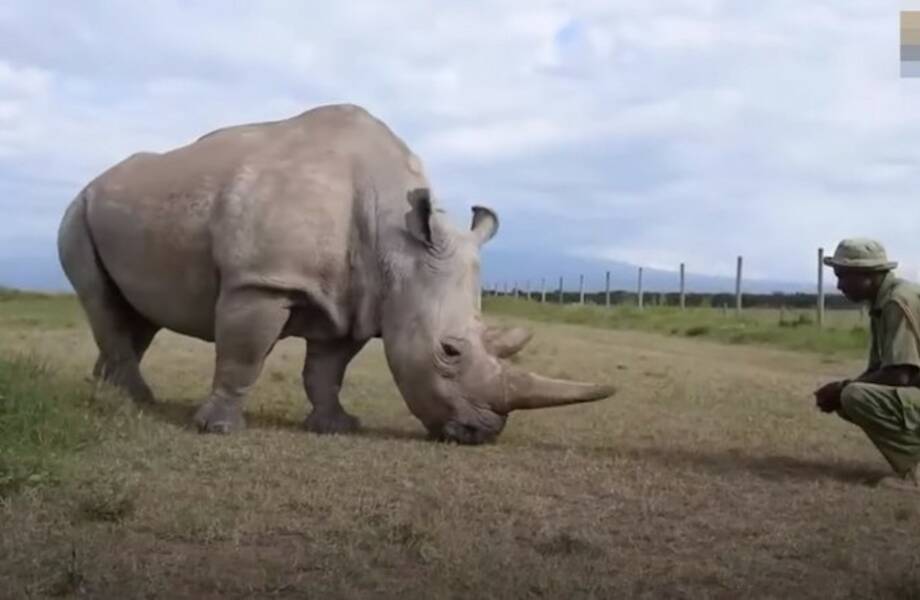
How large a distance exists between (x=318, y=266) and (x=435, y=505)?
2759 mm

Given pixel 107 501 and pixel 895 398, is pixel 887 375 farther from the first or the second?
pixel 107 501

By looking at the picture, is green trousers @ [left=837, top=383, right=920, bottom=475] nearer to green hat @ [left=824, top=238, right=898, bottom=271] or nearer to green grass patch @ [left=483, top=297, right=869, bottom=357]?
green hat @ [left=824, top=238, right=898, bottom=271]

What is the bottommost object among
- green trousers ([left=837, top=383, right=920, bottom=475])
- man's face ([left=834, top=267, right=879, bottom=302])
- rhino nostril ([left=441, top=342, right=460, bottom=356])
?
green trousers ([left=837, top=383, right=920, bottom=475])

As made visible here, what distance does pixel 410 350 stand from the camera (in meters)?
8.74

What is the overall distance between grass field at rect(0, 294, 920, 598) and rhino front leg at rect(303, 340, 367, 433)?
268 mm

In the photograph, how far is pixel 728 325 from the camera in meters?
25.4

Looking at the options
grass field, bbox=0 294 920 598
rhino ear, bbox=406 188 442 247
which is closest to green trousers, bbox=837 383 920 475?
grass field, bbox=0 294 920 598

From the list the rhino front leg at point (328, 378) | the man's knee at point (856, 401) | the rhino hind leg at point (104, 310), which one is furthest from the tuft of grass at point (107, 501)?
the man's knee at point (856, 401)

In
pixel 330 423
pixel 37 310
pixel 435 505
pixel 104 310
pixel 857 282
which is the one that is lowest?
pixel 435 505

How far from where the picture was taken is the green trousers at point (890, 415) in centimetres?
749

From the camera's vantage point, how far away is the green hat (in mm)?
7684

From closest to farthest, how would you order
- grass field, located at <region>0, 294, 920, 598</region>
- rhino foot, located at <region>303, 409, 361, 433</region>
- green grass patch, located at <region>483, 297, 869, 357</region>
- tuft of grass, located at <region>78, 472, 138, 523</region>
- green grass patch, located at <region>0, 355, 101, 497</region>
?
grass field, located at <region>0, 294, 920, 598</region>, tuft of grass, located at <region>78, 472, 138, 523</region>, green grass patch, located at <region>0, 355, 101, 497</region>, rhino foot, located at <region>303, 409, 361, 433</region>, green grass patch, located at <region>483, 297, 869, 357</region>

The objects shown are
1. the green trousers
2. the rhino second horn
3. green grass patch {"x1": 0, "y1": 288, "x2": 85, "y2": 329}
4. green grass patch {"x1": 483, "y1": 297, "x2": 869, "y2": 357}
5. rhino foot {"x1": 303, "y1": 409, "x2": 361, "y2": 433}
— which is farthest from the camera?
green grass patch {"x1": 0, "y1": 288, "x2": 85, "y2": 329}

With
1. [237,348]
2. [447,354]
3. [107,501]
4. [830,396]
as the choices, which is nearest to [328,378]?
[237,348]
